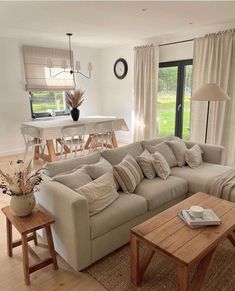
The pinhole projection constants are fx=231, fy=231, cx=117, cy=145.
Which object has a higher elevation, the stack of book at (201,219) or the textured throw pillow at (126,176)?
the textured throw pillow at (126,176)

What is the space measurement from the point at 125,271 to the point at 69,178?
0.90m

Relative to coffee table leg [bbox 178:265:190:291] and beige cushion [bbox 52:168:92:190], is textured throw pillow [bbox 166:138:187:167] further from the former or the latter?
coffee table leg [bbox 178:265:190:291]

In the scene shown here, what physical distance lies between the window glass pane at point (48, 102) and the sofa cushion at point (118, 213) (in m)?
4.16

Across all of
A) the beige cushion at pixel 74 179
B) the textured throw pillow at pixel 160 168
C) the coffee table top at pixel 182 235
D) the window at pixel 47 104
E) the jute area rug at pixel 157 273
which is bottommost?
the jute area rug at pixel 157 273

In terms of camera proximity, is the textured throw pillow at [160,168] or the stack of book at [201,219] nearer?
the stack of book at [201,219]

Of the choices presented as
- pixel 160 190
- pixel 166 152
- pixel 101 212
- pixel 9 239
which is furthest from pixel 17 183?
pixel 166 152

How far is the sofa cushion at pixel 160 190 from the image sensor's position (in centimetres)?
231

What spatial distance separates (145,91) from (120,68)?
1.22 m

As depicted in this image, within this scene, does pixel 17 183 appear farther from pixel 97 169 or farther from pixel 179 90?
pixel 179 90

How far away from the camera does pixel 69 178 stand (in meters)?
2.08

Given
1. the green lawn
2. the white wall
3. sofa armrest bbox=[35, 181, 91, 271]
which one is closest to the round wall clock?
the green lawn

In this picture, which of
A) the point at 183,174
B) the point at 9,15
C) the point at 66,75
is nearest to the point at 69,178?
the point at 183,174

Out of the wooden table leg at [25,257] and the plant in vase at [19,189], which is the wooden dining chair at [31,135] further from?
the wooden table leg at [25,257]

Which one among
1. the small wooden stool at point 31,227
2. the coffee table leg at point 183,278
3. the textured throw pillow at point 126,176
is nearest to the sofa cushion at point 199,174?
the textured throw pillow at point 126,176
